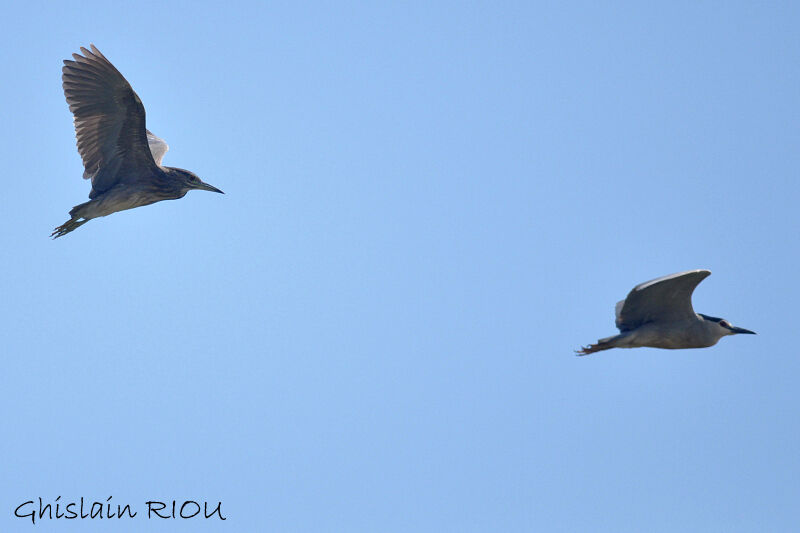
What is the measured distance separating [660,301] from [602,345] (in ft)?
2.98

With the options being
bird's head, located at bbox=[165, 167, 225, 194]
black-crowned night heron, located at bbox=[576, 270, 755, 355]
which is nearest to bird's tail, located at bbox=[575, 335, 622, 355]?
black-crowned night heron, located at bbox=[576, 270, 755, 355]

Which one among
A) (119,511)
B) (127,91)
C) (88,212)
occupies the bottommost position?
(119,511)

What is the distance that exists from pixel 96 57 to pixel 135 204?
7.36 ft

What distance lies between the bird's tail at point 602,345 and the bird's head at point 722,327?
136cm

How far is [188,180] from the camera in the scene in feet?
52.6

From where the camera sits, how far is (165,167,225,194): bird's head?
15.9 meters

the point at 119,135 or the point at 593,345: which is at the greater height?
the point at 119,135

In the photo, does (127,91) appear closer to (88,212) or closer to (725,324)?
(88,212)

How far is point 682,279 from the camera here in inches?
487

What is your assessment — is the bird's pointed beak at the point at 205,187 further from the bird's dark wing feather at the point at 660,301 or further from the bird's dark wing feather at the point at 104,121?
the bird's dark wing feather at the point at 660,301

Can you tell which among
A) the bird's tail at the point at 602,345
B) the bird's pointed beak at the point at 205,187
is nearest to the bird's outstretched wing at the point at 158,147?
the bird's pointed beak at the point at 205,187

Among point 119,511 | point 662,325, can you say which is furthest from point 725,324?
point 119,511

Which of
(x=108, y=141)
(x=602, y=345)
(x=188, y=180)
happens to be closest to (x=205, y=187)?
(x=188, y=180)

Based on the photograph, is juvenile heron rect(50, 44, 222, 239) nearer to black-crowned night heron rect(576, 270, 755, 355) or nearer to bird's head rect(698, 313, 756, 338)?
black-crowned night heron rect(576, 270, 755, 355)
